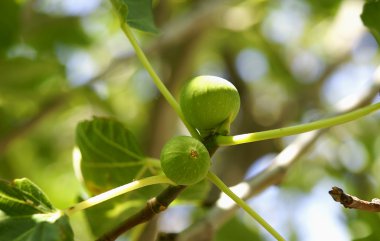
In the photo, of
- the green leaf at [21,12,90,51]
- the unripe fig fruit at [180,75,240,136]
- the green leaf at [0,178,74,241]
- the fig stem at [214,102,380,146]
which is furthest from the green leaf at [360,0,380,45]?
the green leaf at [21,12,90,51]

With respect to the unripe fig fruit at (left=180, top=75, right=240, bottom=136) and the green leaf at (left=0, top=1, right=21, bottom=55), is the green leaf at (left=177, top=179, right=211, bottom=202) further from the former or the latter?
the green leaf at (left=0, top=1, right=21, bottom=55)

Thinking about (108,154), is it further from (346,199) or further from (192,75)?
(192,75)

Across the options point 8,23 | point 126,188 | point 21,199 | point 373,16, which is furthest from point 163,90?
point 8,23

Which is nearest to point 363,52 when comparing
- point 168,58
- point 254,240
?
point 168,58

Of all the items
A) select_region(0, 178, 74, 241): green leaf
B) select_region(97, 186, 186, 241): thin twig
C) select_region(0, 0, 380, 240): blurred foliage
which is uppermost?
select_region(0, 178, 74, 241): green leaf

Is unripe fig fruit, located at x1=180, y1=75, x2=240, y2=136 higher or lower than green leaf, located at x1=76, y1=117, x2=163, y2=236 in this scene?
higher

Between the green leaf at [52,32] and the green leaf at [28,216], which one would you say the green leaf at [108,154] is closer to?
the green leaf at [28,216]
